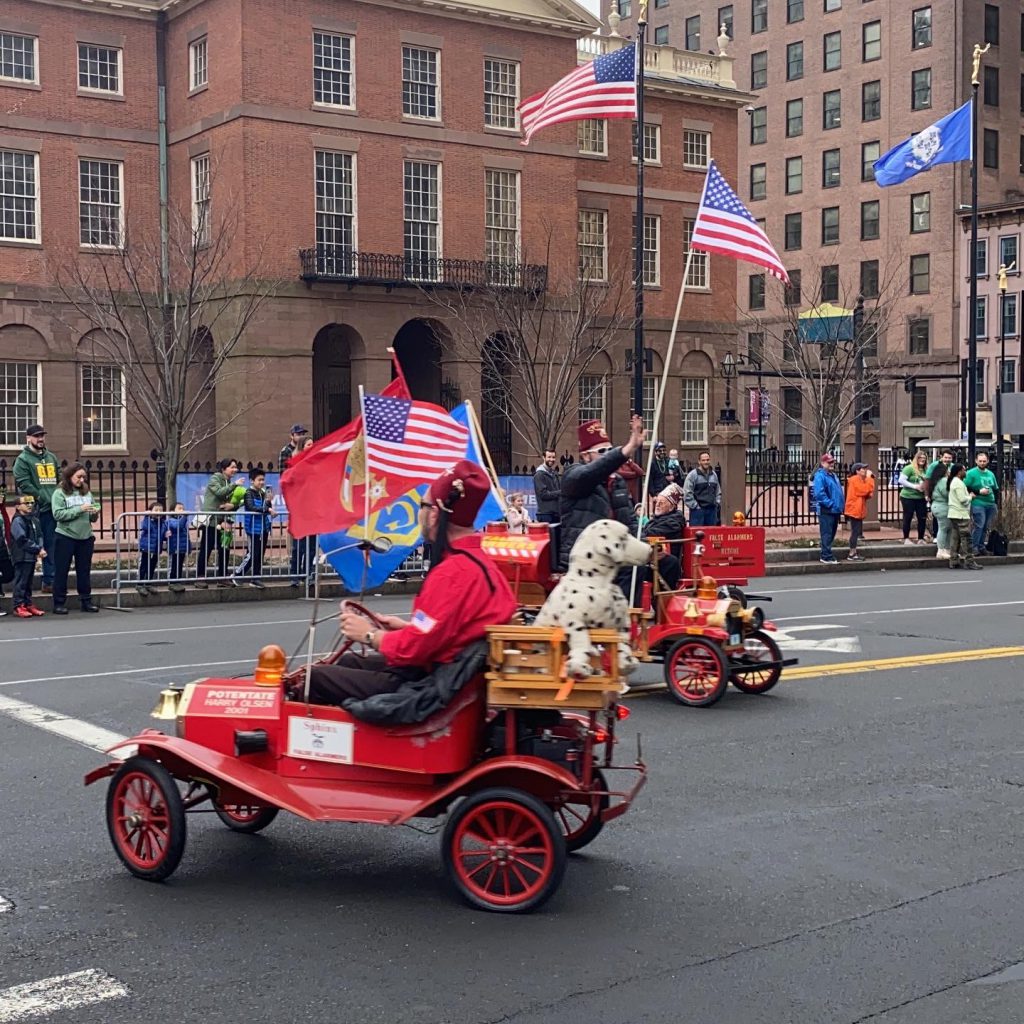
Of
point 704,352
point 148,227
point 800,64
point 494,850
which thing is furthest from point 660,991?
point 800,64

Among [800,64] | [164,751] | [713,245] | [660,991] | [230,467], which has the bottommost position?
[660,991]

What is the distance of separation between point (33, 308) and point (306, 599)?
22.1 metres

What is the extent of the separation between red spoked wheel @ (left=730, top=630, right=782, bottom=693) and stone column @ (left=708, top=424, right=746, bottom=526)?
667 inches

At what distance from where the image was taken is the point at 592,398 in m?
44.4

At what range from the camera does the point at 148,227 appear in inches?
1459

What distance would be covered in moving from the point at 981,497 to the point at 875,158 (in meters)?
53.8

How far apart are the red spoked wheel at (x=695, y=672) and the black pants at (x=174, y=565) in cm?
964

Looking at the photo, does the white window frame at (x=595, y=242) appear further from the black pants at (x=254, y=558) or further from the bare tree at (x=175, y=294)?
the black pants at (x=254, y=558)

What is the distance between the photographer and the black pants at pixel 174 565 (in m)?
18.4

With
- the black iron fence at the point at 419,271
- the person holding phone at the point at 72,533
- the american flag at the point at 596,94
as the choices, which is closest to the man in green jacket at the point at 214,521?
the person holding phone at the point at 72,533

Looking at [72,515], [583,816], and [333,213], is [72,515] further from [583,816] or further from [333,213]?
[333,213]

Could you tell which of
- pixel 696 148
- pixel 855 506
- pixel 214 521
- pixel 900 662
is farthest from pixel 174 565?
pixel 696 148

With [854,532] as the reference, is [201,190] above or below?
above

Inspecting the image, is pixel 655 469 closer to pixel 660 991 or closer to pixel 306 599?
pixel 306 599
